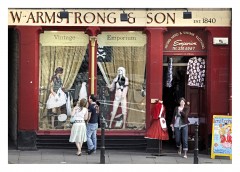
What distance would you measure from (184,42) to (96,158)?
164 inches

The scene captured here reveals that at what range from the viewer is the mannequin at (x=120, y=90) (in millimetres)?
18609

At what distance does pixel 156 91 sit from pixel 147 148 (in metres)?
1.55

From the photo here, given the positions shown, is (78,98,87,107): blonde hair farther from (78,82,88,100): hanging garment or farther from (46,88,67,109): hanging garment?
(46,88,67,109): hanging garment

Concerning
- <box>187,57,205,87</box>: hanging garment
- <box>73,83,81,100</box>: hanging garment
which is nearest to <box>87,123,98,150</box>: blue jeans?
<box>73,83,81,100</box>: hanging garment

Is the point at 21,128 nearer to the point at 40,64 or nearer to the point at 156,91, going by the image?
the point at 40,64

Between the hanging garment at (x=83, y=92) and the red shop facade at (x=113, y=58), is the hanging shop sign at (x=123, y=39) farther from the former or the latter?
the hanging garment at (x=83, y=92)

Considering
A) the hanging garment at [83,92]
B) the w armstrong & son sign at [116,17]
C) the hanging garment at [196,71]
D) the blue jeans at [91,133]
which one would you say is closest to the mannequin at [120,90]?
the hanging garment at [83,92]

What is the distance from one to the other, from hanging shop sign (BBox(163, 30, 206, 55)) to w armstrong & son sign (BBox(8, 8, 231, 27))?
0.48 m

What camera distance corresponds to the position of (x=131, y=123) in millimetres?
18672

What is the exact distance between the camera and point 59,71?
18.5 metres

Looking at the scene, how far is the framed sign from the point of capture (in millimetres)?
17359

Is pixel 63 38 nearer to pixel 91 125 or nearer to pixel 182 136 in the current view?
pixel 91 125
